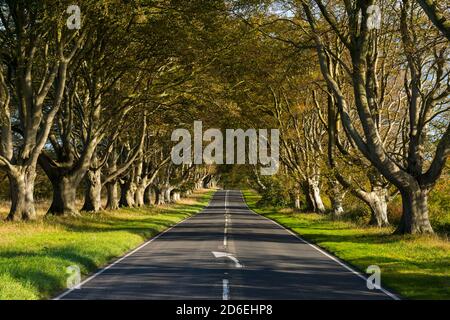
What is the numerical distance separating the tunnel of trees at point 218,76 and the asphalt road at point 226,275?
6777mm

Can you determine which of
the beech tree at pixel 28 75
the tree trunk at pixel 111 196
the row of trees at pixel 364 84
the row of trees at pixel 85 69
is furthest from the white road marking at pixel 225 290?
the tree trunk at pixel 111 196

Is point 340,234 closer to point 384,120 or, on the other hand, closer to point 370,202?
point 370,202

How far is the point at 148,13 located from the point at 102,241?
9453mm

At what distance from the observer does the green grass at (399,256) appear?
44.1 feet

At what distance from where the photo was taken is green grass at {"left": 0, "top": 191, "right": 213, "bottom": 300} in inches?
486

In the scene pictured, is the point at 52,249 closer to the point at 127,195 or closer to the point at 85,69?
the point at 85,69

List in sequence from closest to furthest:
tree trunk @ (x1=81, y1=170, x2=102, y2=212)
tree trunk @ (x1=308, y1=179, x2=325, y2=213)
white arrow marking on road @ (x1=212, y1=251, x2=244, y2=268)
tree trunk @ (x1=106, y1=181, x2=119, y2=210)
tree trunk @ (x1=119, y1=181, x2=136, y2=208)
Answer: white arrow marking on road @ (x1=212, y1=251, x2=244, y2=268), tree trunk @ (x1=81, y1=170, x2=102, y2=212), tree trunk @ (x1=106, y1=181, x2=119, y2=210), tree trunk @ (x1=308, y1=179, x2=325, y2=213), tree trunk @ (x1=119, y1=181, x2=136, y2=208)

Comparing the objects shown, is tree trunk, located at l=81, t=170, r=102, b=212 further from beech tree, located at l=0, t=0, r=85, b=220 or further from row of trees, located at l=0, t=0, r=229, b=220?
beech tree, located at l=0, t=0, r=85, b=220

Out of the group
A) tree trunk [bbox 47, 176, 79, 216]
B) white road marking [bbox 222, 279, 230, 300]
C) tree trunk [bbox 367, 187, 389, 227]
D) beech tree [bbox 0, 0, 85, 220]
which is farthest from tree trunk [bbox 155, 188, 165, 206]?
white road marking [bbox 222, 279, 230, 300]

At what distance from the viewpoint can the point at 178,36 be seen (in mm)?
27688

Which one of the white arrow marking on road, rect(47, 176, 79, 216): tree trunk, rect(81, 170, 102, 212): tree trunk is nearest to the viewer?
the white arrow marking on road

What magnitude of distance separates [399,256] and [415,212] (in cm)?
617

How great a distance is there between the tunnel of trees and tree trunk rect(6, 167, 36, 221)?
0.19 feet
